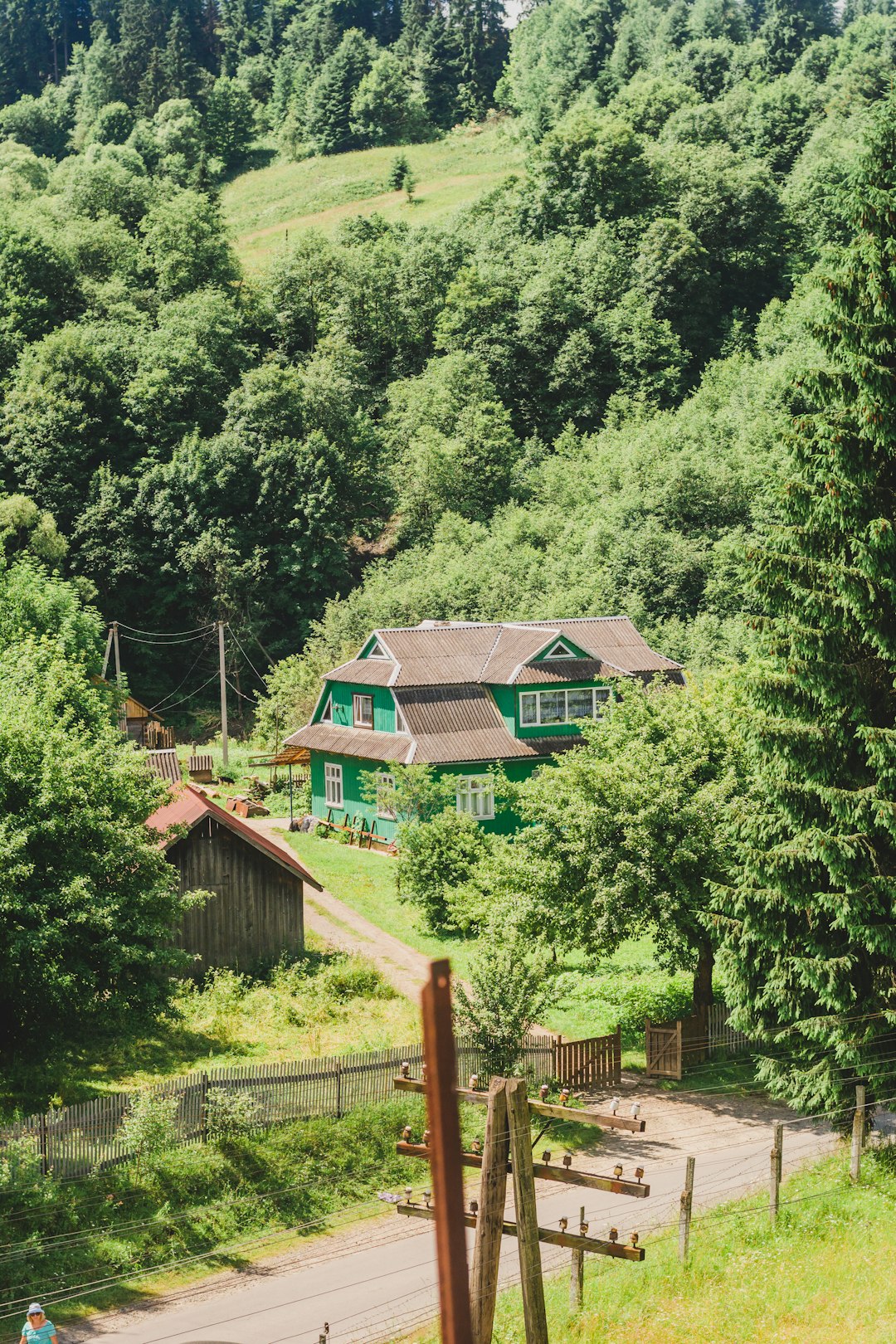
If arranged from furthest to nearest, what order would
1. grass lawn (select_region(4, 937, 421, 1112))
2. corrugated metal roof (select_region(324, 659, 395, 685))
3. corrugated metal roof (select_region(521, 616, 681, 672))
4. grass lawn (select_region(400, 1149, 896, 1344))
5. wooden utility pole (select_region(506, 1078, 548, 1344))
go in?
corrugated metal roof (select_region(521, 616, 681, 672)) → corrugated metal roof (select_region(324, 659, 395, 685)) → grass lawn (select_region(4, 937, 421, 1112)) → grass lawn (select_region(400, 1149, 896, 1344)) → wooden utility pole (select_region(506, 1078, 548, 1344))

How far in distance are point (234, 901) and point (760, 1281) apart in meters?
17.0

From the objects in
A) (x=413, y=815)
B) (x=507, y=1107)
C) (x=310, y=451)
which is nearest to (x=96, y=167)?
(x=310, y=451)

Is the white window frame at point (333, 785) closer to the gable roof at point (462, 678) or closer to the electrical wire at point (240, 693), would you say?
the gable roof at point (462, 678)

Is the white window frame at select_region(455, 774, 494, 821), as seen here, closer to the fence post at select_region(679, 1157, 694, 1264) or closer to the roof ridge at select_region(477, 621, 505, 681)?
the roof ridge at select_region(477, 621, 505, 681)

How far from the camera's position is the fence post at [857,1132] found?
59.2ft

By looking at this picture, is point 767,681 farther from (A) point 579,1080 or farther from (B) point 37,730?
(B) point 37,730

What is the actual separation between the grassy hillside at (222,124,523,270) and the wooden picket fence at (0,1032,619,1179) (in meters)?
85.3

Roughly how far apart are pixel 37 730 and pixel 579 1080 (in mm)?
12134

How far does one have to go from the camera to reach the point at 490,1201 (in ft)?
39.4

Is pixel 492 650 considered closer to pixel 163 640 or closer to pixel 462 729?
pixel 462 729

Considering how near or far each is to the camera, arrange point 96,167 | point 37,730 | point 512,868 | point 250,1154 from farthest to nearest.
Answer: point 96,167 → point 512,868 → point 37,730 → point 250,1154

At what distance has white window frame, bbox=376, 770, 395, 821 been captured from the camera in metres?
40.7

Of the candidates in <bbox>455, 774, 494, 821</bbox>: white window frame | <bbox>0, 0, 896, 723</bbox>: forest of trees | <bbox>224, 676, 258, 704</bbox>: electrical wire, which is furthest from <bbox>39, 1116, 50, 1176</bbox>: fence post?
<bbox>224, 676, 258, 704</bbox>: electrical wire

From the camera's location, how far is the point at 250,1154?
785 inches
